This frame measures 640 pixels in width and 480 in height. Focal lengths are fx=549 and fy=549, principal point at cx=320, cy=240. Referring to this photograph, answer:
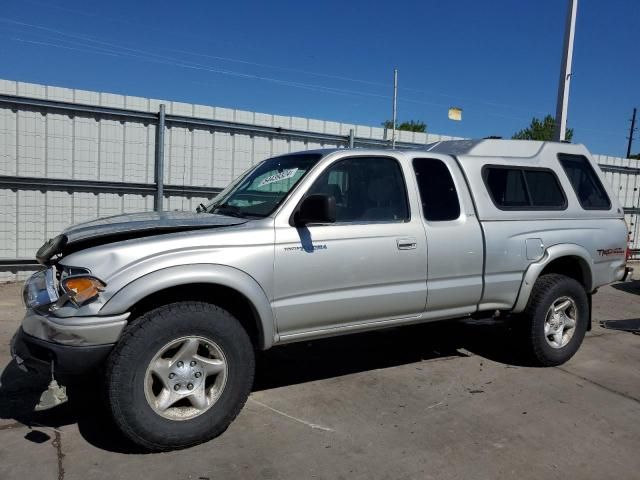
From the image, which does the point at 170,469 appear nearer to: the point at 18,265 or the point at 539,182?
the point at 539,182

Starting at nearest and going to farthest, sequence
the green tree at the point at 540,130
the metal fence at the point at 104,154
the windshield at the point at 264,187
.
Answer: the windshield at the point at 264,187 < the metal fence at the point at 104,154 < the green tree at the point at 540,130

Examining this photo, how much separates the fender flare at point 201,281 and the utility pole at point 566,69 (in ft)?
27.8

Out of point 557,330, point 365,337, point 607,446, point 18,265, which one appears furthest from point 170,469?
point 18,265

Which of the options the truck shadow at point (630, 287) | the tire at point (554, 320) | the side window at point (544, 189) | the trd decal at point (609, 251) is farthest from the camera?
the truck shadow at point (630, 287)

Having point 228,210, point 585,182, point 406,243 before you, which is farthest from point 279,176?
point 585,182

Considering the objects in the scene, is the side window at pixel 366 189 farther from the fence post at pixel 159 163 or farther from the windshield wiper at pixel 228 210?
the fence post at pixel 159 163

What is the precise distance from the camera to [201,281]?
3.34 m

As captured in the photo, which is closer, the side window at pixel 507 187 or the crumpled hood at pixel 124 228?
the crumpled hood at pixel 124 228

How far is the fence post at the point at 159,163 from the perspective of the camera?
327 inches

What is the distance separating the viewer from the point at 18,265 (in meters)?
7.82

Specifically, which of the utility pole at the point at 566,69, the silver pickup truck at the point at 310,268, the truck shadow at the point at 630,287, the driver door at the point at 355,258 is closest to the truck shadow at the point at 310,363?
the silver pickup truck at the point at 310,268

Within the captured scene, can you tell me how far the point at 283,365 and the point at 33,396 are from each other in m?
2.06

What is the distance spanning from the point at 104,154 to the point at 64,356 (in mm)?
5733

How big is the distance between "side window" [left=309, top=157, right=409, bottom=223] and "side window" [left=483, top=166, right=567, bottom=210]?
104 centimetres
